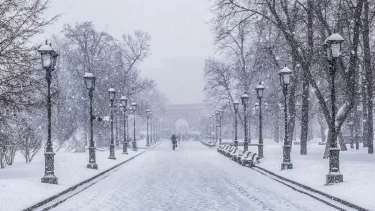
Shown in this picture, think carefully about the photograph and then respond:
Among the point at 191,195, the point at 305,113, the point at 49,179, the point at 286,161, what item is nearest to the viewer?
the point at 191,195

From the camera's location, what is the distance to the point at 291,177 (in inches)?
781

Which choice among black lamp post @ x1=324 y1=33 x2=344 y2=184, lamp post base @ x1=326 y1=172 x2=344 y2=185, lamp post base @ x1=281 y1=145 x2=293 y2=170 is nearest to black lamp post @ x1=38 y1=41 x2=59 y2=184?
lamp post base @ x1=326 y1=172 x2=344 y2=185

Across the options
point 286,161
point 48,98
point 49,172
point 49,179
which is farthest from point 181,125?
point 49,179

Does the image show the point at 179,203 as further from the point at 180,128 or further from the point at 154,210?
the point at 180,128

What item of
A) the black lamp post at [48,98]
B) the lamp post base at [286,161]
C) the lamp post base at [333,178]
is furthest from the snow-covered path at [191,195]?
the lamp post base at [286,161]

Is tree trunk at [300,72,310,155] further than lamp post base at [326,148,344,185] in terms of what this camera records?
Yes

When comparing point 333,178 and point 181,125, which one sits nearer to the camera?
point 333,178

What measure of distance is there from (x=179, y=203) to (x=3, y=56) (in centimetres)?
958

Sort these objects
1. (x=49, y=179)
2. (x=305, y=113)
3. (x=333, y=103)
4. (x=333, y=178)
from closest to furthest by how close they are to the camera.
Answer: (x=333, y=178) → (x=333, y=103) → (x=49, y=179) → (x=305, y=113)

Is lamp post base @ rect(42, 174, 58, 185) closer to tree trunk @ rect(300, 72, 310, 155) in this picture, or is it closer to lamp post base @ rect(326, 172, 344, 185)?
lamp post base @ rect(326, 172, 344, 185)

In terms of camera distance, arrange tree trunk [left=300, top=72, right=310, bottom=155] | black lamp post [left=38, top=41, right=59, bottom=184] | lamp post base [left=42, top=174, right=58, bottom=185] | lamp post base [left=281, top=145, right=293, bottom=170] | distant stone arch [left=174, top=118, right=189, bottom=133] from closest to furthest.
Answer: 1. lamp post base [left=42, top=174, right=58, bottom=185]
2. black lamp post [left=38, top=41, right=59, bottom=184]
3. lamp post base [left=281, top=145, right=293, bottom=170]
4. tree trunk [left=300, top=72, right=310, bottom=155]
5. distant stone arch [left=174, top=118, right=189, bottom=133]

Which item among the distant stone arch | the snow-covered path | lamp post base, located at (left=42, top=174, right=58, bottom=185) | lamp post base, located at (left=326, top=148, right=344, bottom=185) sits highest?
the distant stone arch

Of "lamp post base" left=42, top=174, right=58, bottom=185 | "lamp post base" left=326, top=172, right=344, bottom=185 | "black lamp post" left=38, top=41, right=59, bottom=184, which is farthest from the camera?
"black lamp post" left=38, top=41, right=59, bottom=184

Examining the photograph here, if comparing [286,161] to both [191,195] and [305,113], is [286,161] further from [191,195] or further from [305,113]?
[305,113]
